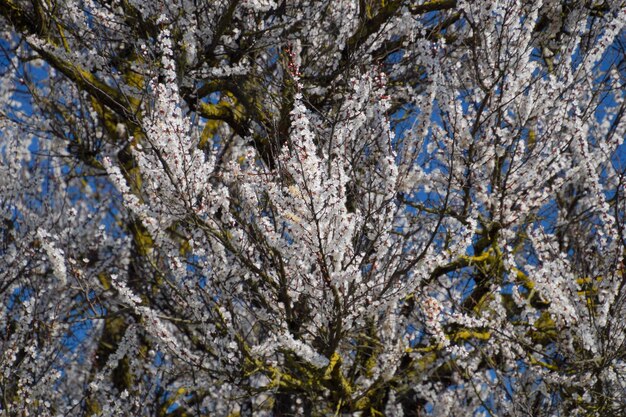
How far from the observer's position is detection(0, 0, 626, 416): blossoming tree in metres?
4.92

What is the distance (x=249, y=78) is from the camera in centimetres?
706

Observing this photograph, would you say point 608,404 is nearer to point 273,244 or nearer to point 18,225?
point 273,244

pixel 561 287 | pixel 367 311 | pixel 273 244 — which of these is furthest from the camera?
pixel 561 287

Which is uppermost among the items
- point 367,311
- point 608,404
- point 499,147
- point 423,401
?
point 499,147

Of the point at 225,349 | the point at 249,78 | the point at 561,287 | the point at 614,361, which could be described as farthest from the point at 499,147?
the point at 225,349

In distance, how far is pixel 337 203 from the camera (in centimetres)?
431

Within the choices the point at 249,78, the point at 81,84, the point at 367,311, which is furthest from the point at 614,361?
the point at 81,84

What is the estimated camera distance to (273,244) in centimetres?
472

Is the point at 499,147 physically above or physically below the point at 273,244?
above

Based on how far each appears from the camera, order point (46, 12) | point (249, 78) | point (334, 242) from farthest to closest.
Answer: point (249, 78), point (46, 12), point (334, 242)

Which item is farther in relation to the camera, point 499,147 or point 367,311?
point 499,147

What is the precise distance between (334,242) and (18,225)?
265 inches

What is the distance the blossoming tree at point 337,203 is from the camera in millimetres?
4922

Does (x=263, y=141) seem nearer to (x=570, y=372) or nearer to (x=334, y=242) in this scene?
(x=334, y=242)
